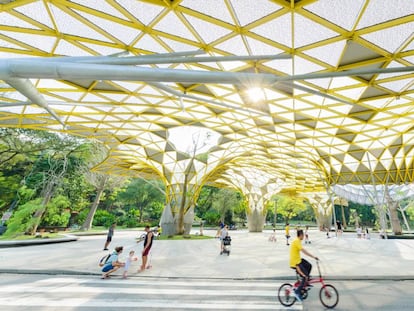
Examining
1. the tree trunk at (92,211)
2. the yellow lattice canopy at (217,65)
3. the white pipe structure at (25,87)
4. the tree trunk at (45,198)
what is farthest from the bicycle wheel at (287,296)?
the tree trunk at (92,211)

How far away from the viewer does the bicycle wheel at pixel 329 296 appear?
6.65 metres

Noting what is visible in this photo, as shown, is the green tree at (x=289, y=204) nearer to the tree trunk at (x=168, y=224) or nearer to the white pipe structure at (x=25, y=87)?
the tree trunk at (x=168, y=224)

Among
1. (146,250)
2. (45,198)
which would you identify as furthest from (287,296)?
(45,198)

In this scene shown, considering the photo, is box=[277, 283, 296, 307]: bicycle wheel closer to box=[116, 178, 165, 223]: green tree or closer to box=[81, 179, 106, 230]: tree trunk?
box=[81, 179, 106, 230]: tree trunk

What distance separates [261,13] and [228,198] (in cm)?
6038

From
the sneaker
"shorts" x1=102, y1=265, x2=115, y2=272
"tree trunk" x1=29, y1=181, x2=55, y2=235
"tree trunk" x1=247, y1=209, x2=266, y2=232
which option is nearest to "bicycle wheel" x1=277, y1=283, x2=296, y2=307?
the sneaker

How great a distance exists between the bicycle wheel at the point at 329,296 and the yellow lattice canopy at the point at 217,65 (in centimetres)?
576

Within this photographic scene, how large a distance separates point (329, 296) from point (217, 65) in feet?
37.4

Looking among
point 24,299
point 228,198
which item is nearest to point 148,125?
point 24,299

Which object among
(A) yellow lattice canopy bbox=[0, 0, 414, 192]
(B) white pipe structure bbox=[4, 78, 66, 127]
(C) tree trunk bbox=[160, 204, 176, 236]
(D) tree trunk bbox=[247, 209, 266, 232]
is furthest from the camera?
(D) tree trunk bbox=[247, 209, 266, 232]

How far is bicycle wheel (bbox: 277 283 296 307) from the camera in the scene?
6.80 metres

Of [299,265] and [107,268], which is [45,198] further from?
[299,265]

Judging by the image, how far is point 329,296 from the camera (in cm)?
670

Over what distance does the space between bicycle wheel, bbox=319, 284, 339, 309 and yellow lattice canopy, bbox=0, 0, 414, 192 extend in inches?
227
